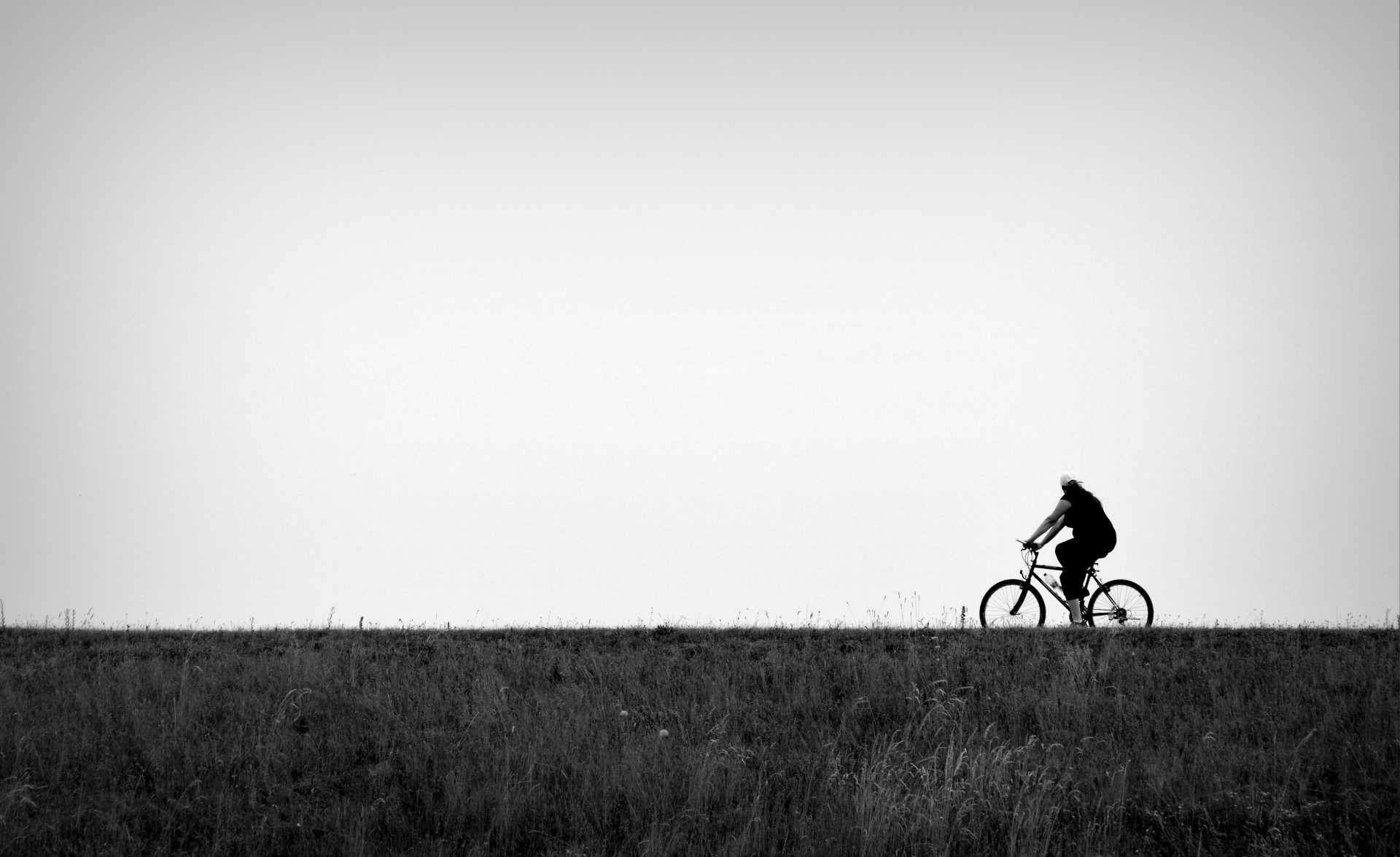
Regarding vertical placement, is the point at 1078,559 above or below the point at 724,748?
above

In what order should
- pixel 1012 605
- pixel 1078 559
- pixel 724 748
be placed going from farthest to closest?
1. pixel 1012 605
2. pixel 1078 559
3. pixel 724 748

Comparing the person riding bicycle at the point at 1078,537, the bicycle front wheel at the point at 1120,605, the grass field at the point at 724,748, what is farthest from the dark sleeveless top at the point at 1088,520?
the grass field at the point at 724,748

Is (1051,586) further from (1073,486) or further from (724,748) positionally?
(724,748)

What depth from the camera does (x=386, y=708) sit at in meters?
10.8

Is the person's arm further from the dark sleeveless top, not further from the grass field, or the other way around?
the grass field

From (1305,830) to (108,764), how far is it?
10.5 metres

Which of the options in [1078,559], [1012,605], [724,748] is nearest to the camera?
[724,748]

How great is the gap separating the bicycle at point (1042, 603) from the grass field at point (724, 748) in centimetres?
158

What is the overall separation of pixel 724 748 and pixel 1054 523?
25.2 ft

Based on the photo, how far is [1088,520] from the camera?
48.9ft

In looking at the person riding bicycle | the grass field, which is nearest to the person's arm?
the person riding bicycle

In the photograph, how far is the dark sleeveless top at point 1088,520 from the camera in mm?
14867

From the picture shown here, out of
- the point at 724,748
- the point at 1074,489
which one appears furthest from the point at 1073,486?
the point at 724,748

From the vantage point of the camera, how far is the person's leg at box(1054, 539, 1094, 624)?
48.8ft
